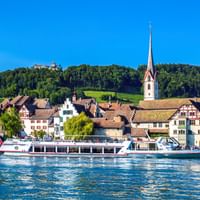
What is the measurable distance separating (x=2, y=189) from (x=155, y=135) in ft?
228

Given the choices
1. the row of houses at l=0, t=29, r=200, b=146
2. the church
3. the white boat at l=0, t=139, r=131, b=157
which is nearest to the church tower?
the row of houses at l=0, t=29, r=200, b=146

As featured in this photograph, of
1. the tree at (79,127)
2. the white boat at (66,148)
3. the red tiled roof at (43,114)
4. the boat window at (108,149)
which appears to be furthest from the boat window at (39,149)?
the red tiled roof at (43,114)

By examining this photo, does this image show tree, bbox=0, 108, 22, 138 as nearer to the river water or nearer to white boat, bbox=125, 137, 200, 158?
white boat, bbox=125, 137, 200, 158

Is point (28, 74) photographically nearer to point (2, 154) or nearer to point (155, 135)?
point (155, 135)

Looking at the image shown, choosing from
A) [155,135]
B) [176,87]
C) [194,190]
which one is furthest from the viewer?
[176,87]

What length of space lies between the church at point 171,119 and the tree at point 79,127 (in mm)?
10026

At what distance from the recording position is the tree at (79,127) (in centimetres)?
10694

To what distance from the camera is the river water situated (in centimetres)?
4305

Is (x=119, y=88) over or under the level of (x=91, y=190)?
over

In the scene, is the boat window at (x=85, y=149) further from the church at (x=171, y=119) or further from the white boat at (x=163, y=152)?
the church at (x=171, y=119)

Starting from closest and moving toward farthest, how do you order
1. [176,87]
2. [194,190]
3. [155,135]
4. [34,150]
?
[194,190], [34,150], [155,135], [176,87]

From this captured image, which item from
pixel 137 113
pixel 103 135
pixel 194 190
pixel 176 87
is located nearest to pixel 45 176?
pixel 194 190

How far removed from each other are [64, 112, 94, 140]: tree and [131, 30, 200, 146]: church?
10.0m

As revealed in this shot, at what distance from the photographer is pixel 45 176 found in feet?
183
